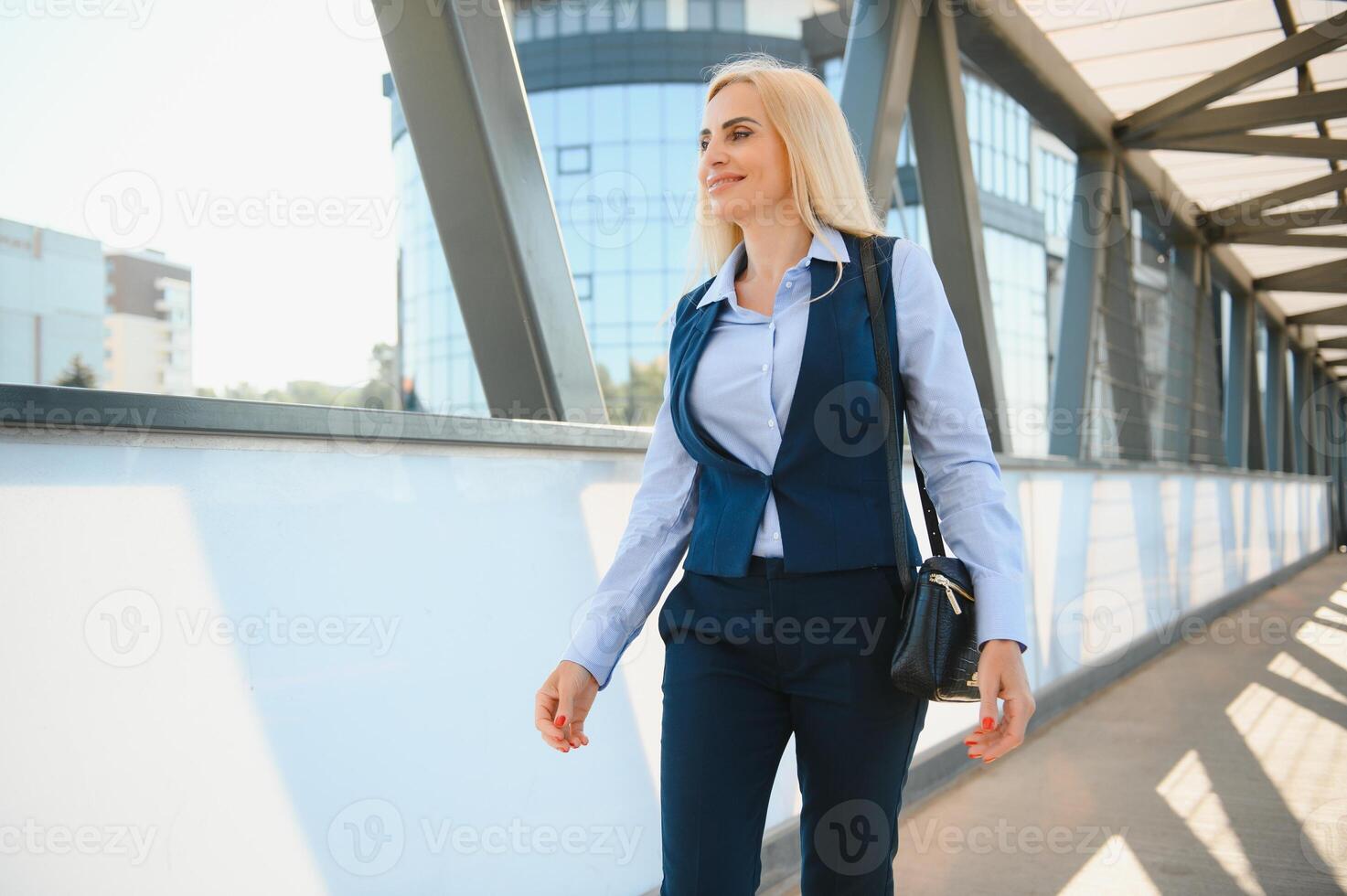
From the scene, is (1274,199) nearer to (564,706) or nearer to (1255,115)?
(1255,115)

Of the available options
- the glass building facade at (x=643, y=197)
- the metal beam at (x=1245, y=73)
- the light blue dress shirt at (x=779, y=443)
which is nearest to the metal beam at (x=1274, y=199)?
the metal beam at (x=1245, y=73)

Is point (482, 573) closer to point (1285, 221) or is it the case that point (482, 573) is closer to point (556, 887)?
point (556, 887)

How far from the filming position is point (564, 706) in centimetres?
158

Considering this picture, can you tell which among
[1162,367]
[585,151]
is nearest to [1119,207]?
[1162,367]

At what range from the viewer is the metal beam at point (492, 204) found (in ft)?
8.57

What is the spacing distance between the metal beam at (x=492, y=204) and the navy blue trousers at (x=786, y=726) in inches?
52.2

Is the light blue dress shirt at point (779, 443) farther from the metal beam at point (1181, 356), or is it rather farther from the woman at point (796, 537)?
the metal beam at point (1181, 356)

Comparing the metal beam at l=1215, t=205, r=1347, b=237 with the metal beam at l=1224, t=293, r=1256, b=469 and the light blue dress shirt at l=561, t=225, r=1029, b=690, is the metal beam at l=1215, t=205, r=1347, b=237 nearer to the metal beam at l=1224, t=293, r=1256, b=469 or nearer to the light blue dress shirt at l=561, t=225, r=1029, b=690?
the metal beam at l=1224, t=293, r=1256, b=469

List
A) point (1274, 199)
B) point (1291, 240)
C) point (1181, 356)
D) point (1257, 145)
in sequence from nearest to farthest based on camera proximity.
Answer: point (1257, 145)
point (1274, 199)
point (1181, 356)
point (1291, 240)

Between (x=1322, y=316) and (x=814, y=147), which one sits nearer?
(x=814, y=147)

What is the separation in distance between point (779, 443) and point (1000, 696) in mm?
455

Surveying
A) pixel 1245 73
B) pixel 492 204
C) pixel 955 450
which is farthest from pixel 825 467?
pixel 1245 73

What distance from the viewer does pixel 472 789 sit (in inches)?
84.4

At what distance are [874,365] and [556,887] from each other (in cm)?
142
